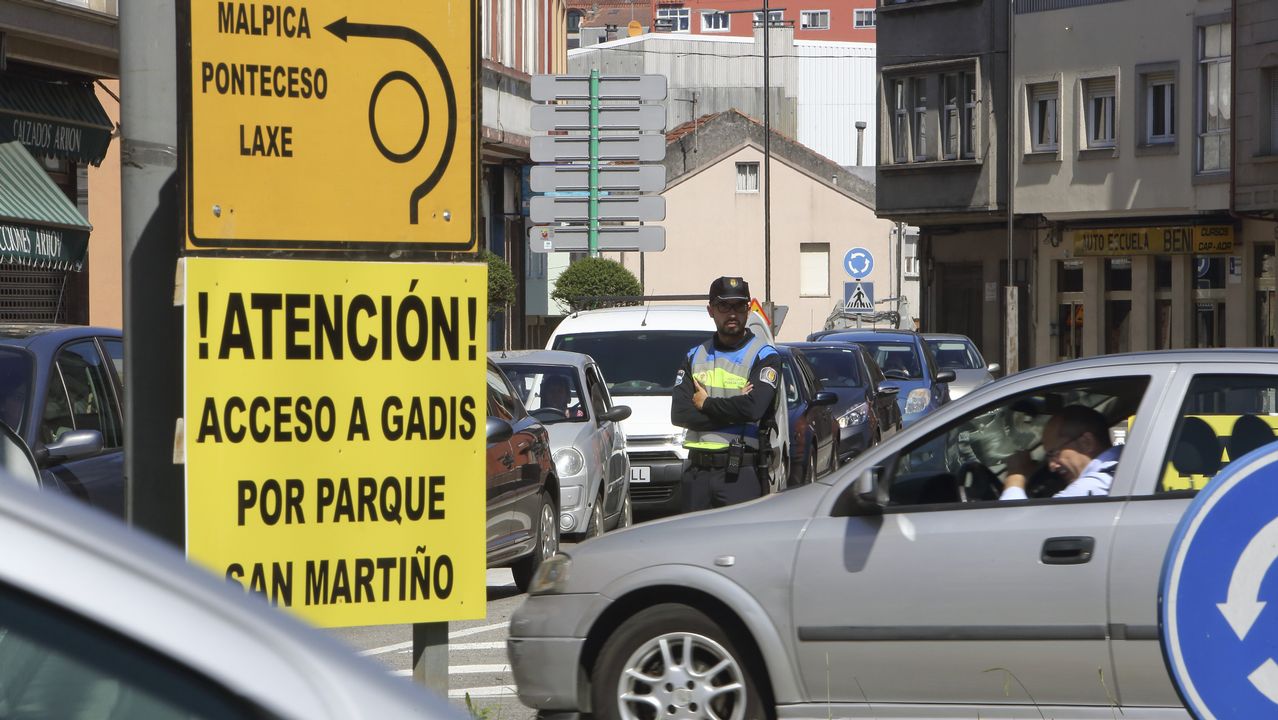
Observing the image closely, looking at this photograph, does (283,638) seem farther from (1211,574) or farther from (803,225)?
(803,225)

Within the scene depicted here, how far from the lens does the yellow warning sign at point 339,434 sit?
447cm

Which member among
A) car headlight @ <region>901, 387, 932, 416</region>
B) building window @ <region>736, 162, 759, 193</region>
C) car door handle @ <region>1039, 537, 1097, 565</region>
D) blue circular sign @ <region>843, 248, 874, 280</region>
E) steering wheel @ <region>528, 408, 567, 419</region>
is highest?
building window @ <region>736, 162, 759, 193</region>

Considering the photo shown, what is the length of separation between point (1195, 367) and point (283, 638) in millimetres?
5008

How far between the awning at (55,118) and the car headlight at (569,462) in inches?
275

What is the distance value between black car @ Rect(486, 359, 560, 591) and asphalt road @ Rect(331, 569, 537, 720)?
0.33m

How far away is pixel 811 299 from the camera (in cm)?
6681

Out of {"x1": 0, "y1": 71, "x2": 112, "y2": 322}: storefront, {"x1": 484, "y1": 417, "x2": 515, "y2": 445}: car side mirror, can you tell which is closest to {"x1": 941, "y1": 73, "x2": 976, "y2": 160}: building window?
{"x1": 0, "y1": 71, "x2": 112, "y2": 322}: storefront

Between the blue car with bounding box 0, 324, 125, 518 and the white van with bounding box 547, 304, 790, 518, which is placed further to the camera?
the white van with bounding box 547, 304, 790, 518

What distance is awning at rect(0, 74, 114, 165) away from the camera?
1738cm

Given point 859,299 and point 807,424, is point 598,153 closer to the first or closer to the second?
point 807,424

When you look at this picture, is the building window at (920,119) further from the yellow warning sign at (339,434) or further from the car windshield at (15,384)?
the yellow warning sign at (339,434)

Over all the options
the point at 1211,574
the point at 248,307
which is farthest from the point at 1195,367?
the point at 248,307

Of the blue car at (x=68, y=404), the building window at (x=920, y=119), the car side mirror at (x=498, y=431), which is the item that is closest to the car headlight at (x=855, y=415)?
the car side mirror at (x=498, y=431)

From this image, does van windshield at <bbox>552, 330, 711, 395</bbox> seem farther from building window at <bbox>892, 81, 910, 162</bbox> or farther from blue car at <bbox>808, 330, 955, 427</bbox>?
building window at <bbox>892, 81, 910, 162</bbox>
